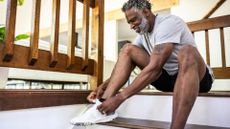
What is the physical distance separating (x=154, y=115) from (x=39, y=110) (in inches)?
25.7

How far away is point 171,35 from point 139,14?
240 millimetres

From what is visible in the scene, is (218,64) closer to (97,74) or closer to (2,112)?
(97,74)

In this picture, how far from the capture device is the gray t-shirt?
3.63 feet

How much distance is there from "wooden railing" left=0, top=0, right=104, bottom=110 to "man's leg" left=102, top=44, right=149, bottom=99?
282mm

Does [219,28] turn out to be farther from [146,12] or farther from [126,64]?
[126,64]

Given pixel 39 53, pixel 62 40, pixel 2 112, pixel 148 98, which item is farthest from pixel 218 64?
pixel 62 40

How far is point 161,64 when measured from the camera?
1062mm

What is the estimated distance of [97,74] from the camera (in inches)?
63.0

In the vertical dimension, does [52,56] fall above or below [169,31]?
below

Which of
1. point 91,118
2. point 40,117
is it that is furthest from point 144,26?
point 40,117

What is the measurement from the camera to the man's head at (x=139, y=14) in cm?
123

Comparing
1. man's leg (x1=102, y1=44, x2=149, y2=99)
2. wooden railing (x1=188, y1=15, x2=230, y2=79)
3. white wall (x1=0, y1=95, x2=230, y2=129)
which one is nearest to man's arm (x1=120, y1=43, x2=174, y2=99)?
man's leg (x1=102, y1=44, x2=149, y2=99)

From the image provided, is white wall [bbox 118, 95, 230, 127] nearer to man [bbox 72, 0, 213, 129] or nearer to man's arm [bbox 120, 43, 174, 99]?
man [bbox 72, 0, 213, 129]

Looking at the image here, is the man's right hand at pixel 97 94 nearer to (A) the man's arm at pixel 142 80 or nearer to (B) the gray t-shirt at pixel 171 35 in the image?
(A) the man's arm at pixel 142 80
